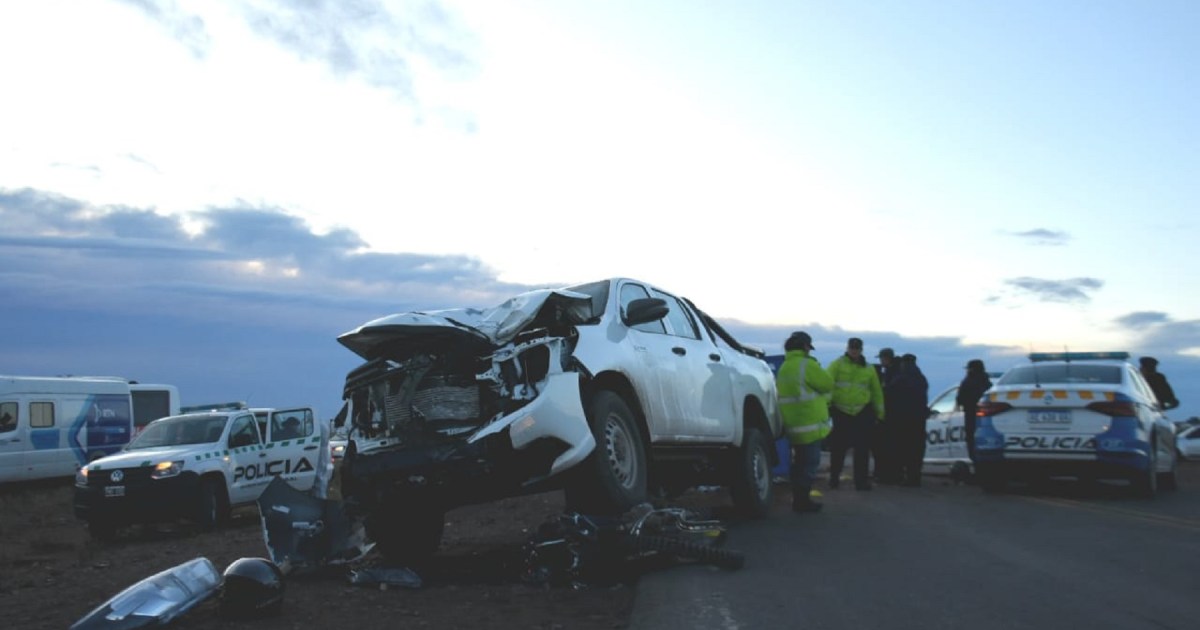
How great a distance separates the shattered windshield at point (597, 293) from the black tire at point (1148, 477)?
7.76 m

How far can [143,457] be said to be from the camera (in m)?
15.4

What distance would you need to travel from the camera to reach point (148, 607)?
20.6 ft

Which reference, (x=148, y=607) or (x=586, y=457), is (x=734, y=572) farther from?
(x=148, y=607)

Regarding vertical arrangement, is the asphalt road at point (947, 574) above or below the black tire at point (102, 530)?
above

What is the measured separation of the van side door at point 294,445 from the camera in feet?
59.1

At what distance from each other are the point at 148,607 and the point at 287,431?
1248 cm

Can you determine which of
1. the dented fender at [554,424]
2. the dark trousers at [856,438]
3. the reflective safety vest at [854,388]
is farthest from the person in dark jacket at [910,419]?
the dented fender at [554,424]

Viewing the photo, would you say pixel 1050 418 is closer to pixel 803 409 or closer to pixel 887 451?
pixel 803 409

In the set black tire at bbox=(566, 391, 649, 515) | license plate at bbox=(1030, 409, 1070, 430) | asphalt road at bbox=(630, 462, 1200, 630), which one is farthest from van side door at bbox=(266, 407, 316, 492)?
license plate at bbox=(1030, 409, 1070, 430)

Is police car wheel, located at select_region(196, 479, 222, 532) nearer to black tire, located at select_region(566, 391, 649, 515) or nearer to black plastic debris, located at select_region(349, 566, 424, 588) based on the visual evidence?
black plastic debris, located at select_region(349, 566, 424, 588)

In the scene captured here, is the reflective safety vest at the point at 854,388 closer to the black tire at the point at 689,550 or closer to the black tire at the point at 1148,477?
the black tire at the point at 1148,477

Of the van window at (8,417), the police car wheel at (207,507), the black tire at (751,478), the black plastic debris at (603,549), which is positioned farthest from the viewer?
the van window at (8,417)

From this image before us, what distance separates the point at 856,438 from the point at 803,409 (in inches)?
124

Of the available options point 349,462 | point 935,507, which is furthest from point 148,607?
point 935,507
